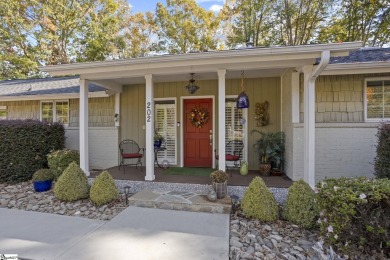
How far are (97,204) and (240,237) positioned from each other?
2.54 meters

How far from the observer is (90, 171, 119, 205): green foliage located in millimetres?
3987

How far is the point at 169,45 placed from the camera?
1529 centimetres

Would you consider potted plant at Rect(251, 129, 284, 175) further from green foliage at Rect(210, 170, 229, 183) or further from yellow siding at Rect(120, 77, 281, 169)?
green foliage at Rect(210, 170, 229, 183)

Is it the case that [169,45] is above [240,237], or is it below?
above

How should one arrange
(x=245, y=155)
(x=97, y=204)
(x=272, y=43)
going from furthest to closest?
(x=272, y=43) < (x=245, y=155) < (x=97, y=204)

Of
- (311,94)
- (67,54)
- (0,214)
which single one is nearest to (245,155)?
(311,94)

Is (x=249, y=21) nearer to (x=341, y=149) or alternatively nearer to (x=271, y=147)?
(x=271, y=147)

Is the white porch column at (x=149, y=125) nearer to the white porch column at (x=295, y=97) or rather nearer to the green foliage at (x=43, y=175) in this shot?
the green foliage at (x=43, y=175)

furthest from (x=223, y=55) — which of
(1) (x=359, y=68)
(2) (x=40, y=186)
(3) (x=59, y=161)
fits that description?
(2) (x=40, y=186)

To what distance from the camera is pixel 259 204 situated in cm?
337

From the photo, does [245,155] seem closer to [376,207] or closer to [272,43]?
[376,207]

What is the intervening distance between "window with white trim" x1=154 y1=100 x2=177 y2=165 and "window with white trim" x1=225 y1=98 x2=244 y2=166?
1.54m

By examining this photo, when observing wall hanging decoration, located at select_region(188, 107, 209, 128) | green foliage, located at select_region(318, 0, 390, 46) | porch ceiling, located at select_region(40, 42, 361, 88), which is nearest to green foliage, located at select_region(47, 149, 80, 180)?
porch ceiling, located at select_region(40, 42, 361, 88)

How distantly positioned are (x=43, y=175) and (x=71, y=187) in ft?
4.09
